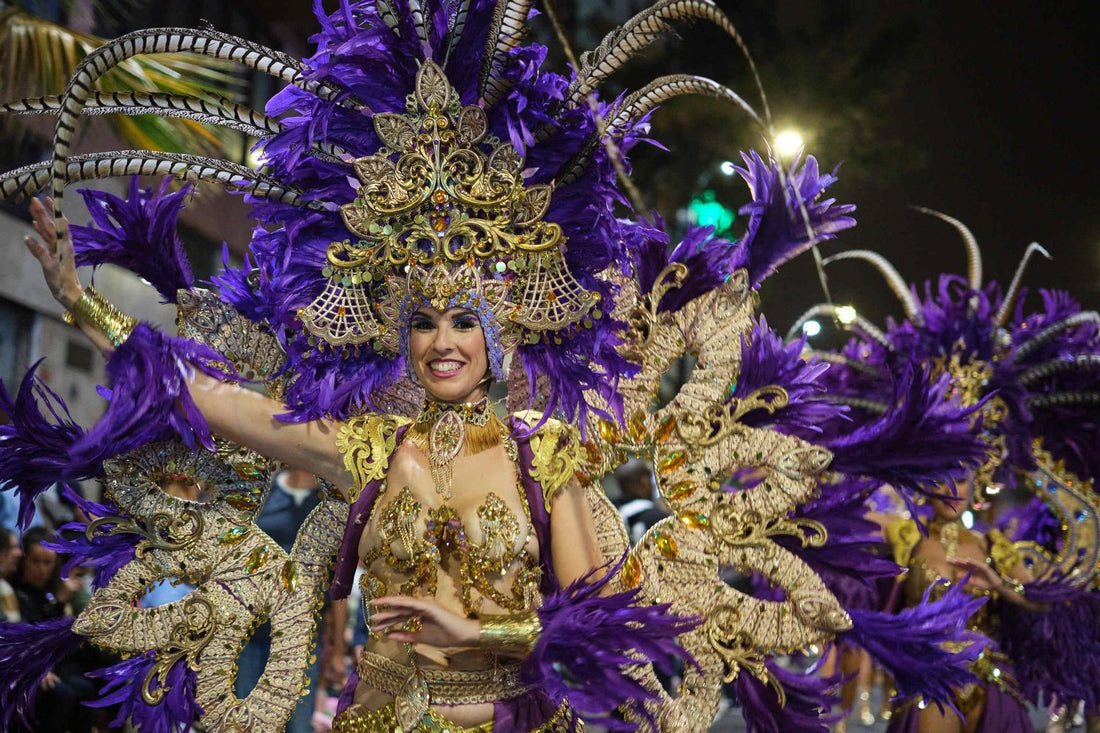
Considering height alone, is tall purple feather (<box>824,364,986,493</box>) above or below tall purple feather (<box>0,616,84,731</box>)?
above

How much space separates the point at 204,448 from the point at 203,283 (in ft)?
1.79

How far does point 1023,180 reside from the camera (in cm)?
719

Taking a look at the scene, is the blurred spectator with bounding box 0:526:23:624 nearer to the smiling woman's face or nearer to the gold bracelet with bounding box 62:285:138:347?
the gold bracelet with bounding box 62:285:138:347

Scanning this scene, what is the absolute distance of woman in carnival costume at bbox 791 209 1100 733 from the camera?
17.7 feet

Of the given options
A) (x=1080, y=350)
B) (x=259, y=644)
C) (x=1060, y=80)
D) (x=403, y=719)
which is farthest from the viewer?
(x=1060, y=80)

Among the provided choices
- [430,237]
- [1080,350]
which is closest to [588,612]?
[430,237]

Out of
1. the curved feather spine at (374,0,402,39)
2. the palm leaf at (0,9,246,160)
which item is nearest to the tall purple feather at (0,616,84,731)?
the curved feather spine at (374,0,402,39)

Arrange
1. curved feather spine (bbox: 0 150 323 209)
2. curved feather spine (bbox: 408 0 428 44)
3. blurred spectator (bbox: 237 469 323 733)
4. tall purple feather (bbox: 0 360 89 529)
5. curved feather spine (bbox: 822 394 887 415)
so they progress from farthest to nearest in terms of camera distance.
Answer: curved feather spine (bbox: 822 394 887 415) < blurred spectator (bbox: 237 469 323 733) < tall purple feather (bbox: 0 360 89 529) < curved feather spine (bbox: 408 0 428 44) < curved feather spine (bbox: 0 150 323 209)

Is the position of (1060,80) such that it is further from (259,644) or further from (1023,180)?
(259,644)

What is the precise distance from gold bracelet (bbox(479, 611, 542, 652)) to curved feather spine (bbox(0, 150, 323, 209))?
4.07ft

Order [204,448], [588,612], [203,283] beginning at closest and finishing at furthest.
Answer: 1. [588,612]
2. [204,448]
3. [203,283]

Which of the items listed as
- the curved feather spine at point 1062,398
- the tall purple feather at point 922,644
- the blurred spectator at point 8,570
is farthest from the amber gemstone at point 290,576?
the curved feather spine at point 1062,398

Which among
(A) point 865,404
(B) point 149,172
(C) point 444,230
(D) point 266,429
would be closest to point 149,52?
(B) point 149,172

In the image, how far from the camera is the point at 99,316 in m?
2.93
